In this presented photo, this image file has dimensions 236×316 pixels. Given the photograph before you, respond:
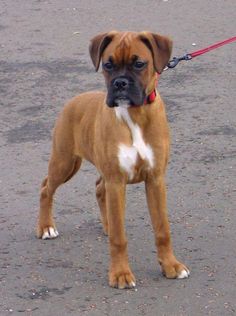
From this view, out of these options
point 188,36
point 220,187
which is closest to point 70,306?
point 220,187

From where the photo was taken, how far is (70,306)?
5.17 meters

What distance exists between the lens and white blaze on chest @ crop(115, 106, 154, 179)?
5.20 meters

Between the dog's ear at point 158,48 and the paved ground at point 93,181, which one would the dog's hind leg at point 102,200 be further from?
the dog's ear at point 158,48

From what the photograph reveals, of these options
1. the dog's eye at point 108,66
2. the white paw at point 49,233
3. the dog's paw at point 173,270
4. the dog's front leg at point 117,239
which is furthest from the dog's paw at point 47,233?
the dog's eye at point 108,66

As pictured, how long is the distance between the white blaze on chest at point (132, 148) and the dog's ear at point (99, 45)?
30 cm

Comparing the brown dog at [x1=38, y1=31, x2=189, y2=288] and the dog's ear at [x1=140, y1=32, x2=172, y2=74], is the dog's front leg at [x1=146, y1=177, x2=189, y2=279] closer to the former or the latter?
the brown dog at [x1=38, y1=31, x2=189, y2=288]

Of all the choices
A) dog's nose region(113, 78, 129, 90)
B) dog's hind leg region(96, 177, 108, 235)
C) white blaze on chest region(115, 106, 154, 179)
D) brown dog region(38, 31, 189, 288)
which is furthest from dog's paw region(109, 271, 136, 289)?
dog's nose region(113, 78, 129, 90)

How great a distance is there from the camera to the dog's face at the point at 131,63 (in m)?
4.99

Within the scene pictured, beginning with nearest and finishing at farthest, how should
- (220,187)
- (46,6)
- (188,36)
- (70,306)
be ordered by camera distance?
(70,306) < (220,187) < (188,36) < (46,6)

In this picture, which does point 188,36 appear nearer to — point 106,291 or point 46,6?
point 46,6

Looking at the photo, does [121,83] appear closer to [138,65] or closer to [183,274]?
[138,65]

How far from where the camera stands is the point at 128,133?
5.21 meters

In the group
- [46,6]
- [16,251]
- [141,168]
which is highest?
[141,168]

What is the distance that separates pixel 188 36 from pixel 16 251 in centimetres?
568
